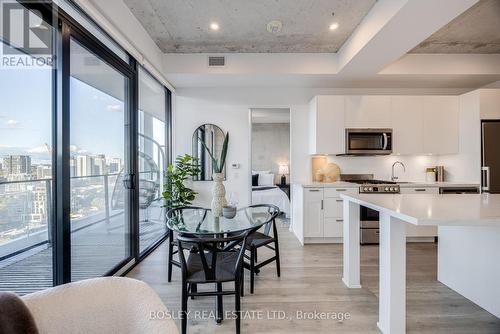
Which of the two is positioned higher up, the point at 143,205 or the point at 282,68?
the point at 282,68

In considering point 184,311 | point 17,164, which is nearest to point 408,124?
point 184,311

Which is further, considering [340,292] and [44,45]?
[340,292]

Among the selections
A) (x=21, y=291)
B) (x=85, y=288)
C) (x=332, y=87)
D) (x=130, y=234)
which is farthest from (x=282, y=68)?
(x=21, y=291)

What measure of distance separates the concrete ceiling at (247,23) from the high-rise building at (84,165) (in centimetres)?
169

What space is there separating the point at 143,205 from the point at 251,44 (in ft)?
8.99

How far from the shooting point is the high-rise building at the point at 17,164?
1716mm

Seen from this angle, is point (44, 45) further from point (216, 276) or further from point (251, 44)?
point (251, 44)

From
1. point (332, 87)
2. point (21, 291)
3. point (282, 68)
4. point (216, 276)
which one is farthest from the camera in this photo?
point (332, 87)

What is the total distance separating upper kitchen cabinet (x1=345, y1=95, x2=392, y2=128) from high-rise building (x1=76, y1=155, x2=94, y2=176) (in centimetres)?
357

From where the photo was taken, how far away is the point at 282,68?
3891 millimetres

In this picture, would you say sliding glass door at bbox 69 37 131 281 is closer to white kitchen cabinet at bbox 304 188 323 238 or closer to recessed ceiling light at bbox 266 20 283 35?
recessed ceiling light at bbox 266 20 283 35

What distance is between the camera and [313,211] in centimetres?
395

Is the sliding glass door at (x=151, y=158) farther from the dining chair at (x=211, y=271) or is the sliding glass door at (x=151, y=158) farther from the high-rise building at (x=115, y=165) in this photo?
the dining chair at (x=211, y=271)

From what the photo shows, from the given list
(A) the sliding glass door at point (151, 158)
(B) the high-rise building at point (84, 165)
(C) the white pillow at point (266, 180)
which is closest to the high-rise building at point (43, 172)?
(B) the high-rise building at point (84, 165)
